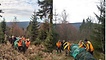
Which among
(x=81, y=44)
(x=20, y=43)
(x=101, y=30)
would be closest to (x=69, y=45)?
(x=81, y=44)

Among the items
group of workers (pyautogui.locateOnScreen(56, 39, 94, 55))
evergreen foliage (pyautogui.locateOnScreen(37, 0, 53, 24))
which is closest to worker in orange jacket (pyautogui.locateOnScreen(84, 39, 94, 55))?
group of workers (pyautogui.locateOnScreen(56, 39, 94, 55))

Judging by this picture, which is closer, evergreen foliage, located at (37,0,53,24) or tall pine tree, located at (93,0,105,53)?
tall pine tree, located at (93,0,105,53)

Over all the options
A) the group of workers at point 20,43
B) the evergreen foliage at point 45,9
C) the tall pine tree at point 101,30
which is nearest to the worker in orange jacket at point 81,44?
the tall pine tree at point 101,30

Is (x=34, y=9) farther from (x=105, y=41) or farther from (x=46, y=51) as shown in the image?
(x=105, y=41)

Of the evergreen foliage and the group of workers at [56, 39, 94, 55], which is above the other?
the evergreen foliage

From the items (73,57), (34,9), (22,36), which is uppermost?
(34,9)

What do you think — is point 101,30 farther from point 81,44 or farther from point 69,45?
point 69,45

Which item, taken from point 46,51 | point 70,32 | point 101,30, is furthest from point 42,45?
point 101,30

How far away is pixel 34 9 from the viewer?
409 centimetres

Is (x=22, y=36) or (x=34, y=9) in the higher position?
(x=34, y=9)

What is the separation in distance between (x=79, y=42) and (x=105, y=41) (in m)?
0.32

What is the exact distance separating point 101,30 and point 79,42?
302 mm

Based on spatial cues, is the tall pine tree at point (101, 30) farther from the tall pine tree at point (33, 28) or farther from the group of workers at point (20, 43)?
the group of workers at point (20, 43)

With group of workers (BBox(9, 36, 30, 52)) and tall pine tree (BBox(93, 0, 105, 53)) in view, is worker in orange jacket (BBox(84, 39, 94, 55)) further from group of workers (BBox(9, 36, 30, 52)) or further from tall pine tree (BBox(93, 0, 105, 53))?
group of workers (BBox(9, 36, 30, 52))
